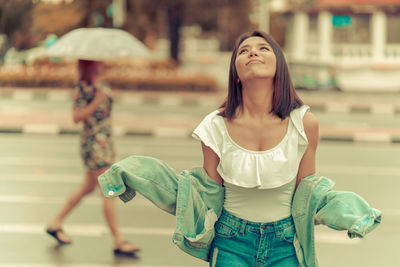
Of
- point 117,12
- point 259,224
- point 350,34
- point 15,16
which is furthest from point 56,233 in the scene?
point 350,34

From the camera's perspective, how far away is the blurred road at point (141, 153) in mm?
6504

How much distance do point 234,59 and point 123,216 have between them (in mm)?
4604

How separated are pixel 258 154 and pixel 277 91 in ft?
0.96

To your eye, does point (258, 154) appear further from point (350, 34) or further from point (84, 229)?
point (350, 34)

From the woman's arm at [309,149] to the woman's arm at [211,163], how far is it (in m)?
0.36

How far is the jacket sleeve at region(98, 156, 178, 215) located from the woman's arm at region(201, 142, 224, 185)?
164mm

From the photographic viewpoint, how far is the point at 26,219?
763 centimetres

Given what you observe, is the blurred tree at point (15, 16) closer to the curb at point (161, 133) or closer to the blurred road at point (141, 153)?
the blurred road at point (141, 153)

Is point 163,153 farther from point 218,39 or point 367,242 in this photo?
point 218,39

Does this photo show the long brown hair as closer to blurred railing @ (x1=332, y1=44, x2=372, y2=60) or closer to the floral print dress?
the floral print dress

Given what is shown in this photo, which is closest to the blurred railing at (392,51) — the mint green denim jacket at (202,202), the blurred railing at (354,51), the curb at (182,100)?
the blurred railing at (354,51)

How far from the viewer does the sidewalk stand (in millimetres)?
14789

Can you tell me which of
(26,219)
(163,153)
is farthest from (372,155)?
(26,219)

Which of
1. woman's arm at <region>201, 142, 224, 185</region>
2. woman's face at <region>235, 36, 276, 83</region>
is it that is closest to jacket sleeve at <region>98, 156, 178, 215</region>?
woman's arm at <region>201, 142, 224, 185</region>
